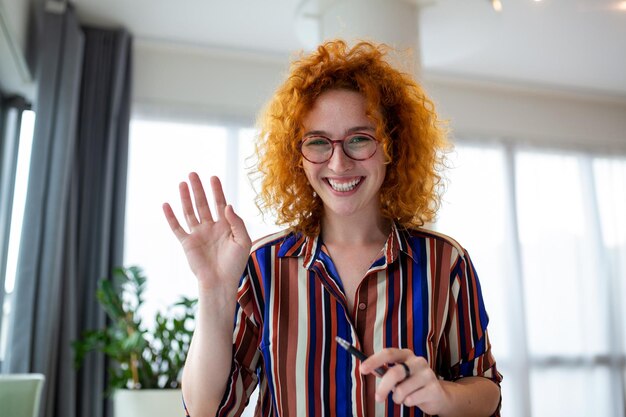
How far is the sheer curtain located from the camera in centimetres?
477

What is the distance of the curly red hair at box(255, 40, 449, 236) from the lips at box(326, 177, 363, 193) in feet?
0.26

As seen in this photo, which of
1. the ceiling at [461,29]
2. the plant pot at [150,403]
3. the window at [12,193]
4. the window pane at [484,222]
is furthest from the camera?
the window pane at [484,222]

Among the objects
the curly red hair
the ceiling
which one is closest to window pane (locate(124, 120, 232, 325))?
the ceiling

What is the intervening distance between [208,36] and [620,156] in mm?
3519

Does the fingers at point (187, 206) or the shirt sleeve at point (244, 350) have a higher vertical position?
the fingers at point (187, 206)

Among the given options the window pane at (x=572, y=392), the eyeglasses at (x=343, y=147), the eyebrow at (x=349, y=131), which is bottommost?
the window pane at (x=572, y=392)

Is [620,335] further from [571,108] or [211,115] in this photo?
[211,115]

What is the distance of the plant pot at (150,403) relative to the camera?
286 centimetres

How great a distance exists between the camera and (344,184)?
1150 millimetres

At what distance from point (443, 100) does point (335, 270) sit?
4.00 m

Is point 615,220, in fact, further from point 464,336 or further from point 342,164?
point 342,164

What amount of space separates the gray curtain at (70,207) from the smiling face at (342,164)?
2658 mm

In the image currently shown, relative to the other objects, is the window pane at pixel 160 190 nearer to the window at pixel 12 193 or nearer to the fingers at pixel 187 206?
the window at pixel 12 193

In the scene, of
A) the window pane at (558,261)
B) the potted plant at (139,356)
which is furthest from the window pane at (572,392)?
the potted plant at (139,356)
